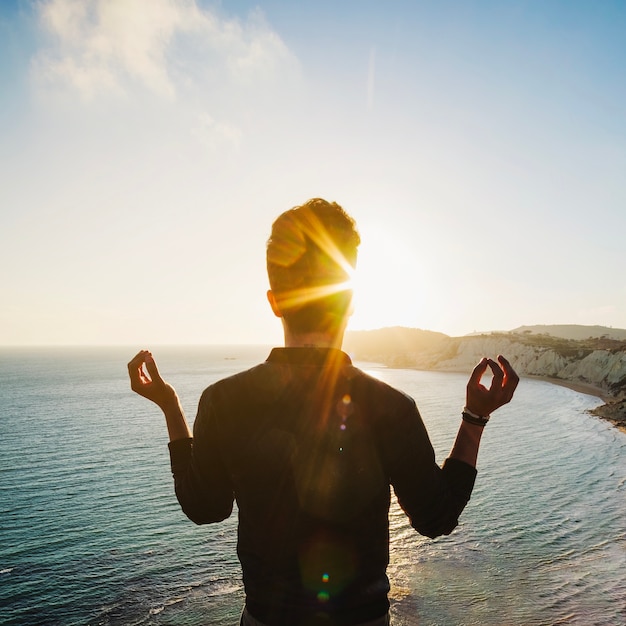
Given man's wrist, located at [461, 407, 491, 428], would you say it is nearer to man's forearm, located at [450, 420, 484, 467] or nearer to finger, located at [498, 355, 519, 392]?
man's forearm, located at [450, 420, 484, 467]

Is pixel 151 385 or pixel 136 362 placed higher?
pixel 136 362

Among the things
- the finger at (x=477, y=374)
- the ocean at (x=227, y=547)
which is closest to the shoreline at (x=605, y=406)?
the ocean at (x=227, y=547)

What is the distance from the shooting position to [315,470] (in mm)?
1986

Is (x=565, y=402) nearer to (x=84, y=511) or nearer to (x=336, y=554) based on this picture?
(x=84, y=511)

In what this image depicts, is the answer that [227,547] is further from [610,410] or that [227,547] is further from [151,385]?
[610,410]

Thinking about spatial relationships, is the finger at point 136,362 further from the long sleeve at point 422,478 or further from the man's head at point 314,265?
the long sleeve at point 422,478

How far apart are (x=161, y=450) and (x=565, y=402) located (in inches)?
2550

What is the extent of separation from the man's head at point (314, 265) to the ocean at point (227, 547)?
64.7 ft

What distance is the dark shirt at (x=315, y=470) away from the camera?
77.3 inches

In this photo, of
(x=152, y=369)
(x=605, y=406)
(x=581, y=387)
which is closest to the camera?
(x=152, y=369)

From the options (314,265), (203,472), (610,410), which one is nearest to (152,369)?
(203,472)

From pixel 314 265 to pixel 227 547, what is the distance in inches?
1009

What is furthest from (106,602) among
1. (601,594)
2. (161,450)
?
(161,450)

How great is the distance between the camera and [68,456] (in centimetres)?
4350
